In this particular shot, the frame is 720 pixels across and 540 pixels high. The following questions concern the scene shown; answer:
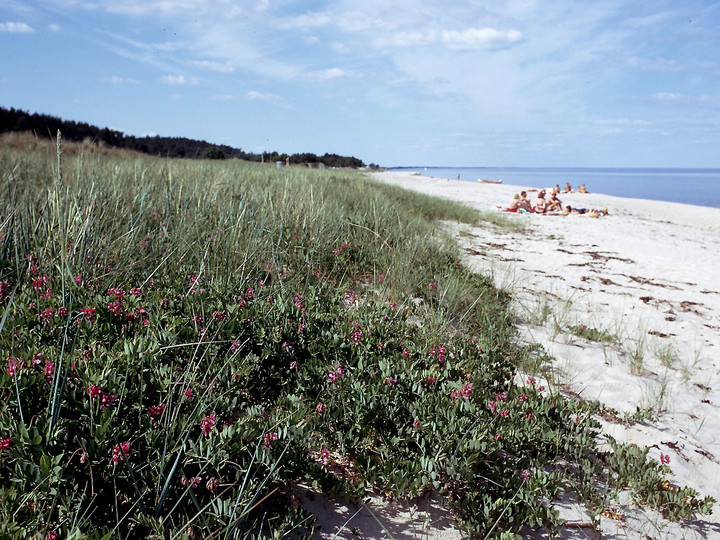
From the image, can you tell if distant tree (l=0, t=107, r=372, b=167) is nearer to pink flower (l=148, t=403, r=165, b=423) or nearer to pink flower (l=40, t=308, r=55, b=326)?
pink flower (l=40, t=308, r=55, b=326)

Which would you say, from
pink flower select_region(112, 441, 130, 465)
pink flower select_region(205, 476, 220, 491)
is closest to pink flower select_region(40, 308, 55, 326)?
pink flower select_region(112, 441, 130, 465)

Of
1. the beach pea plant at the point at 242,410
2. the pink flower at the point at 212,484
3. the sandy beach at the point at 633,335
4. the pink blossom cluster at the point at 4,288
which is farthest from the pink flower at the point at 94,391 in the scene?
the sandy beach at the point at 633,335

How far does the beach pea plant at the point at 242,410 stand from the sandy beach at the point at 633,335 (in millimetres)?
300

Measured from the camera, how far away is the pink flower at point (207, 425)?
1679 mm

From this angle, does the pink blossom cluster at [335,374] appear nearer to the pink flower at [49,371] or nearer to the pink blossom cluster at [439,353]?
the pink blossom cluster at [439,353]

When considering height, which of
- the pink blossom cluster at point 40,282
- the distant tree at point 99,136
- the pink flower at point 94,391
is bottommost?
the pink flower at point 94,391

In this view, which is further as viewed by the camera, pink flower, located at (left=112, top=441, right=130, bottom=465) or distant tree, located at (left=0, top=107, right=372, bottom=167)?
distant tree, located at (left=0, top=107, right=372, bottom=167)

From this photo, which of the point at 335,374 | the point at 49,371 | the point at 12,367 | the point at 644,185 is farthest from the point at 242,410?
the point at 644,185

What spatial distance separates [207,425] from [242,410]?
675mm

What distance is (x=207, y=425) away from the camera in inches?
66.3

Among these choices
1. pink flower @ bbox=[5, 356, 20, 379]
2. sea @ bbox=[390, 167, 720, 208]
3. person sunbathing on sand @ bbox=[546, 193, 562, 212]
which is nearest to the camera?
pink flower @ bbox=[5, 356, 20, 379]

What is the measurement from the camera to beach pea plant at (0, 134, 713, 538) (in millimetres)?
1519

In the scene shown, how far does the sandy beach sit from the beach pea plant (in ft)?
0.99

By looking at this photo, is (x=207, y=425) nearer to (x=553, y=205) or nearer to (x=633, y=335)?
(x=633, y=335)
